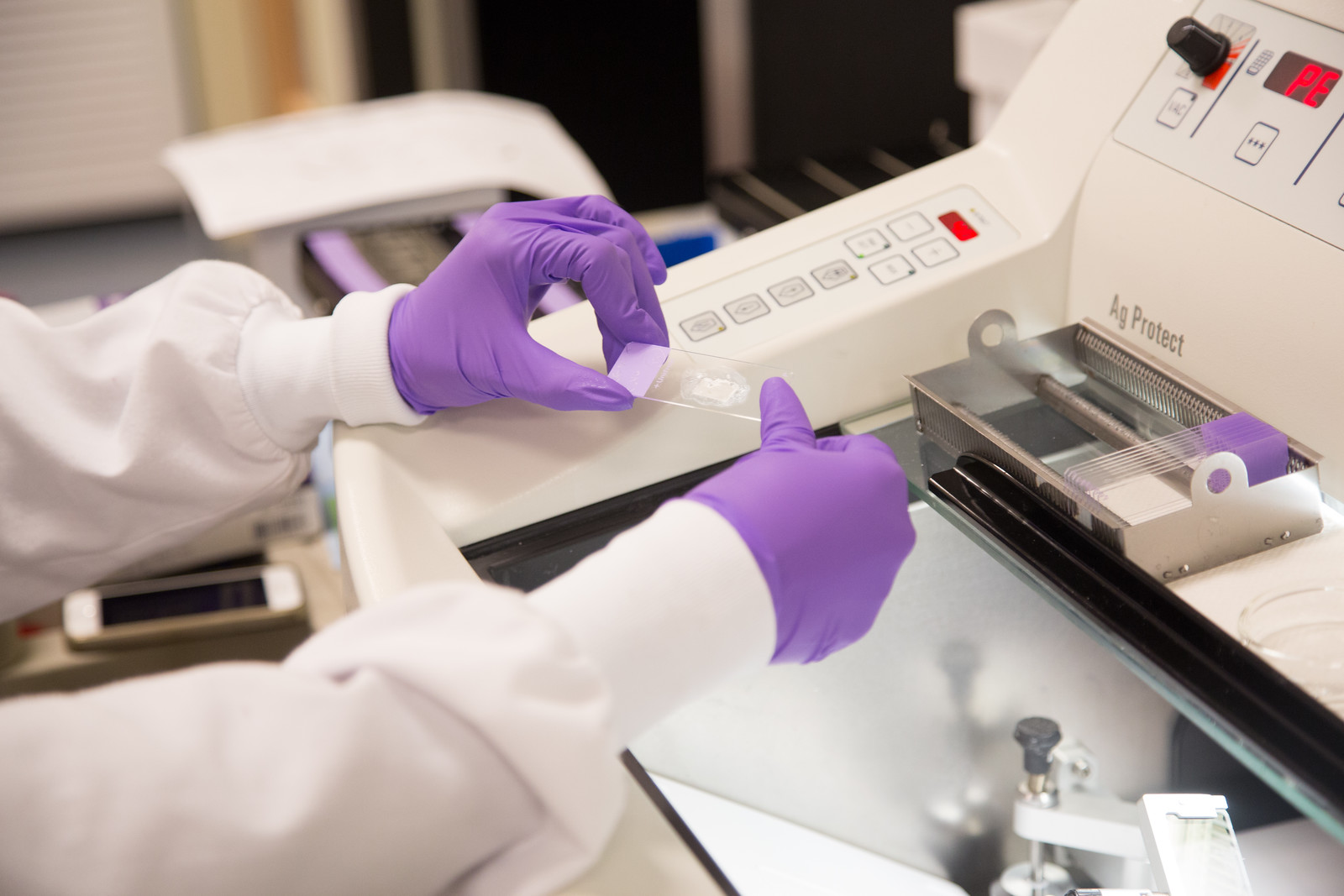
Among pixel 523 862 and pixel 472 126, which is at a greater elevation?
pixel 472 126

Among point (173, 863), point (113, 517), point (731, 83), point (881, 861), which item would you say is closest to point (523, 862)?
point (173, 863)

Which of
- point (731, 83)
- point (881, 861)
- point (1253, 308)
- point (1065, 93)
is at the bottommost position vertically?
point (881, 861)

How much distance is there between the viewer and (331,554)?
1351mm

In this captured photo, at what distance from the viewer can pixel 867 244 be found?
0.96 m

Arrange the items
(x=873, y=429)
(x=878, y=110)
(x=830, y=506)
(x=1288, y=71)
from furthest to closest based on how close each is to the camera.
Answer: (x=878, y=110), (x=873, y=429), (x=1288, y=71), (x=830, y=506)

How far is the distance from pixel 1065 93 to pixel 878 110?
87.0 inches

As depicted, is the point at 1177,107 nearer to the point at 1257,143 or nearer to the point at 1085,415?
the point at 1257,143

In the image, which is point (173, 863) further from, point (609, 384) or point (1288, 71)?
point (1288, 71)

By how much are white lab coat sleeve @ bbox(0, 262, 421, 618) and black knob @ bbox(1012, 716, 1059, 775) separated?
53cm

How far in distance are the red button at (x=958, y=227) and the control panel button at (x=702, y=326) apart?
0.70 feet

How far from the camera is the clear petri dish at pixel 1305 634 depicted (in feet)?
2.03

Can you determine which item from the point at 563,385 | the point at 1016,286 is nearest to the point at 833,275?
the point at 1016,286

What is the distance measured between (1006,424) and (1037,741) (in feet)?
0.80

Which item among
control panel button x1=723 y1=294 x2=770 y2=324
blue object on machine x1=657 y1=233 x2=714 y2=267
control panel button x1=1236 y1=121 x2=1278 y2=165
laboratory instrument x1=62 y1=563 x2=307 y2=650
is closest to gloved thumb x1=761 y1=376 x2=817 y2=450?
control panel button x1=723 y1=294 x2=770 y2=324
